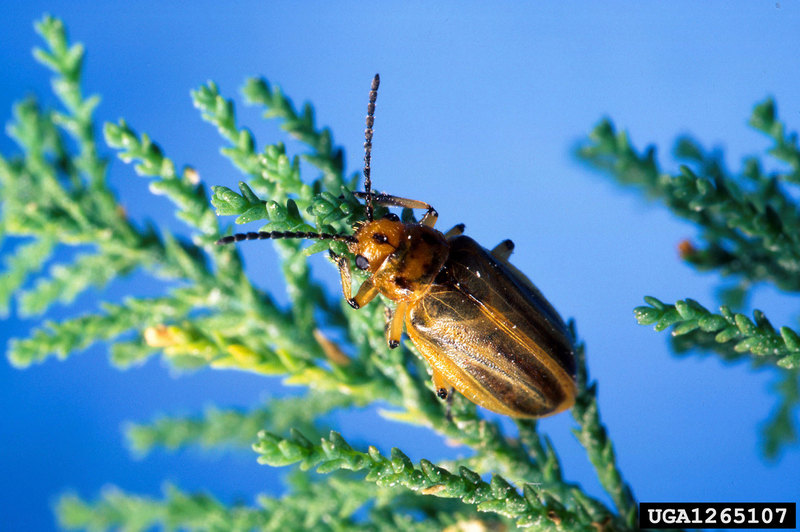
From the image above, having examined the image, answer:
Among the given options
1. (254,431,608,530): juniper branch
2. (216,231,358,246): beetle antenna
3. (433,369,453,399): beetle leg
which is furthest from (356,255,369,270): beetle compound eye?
(254,431,608,530): juniper branch

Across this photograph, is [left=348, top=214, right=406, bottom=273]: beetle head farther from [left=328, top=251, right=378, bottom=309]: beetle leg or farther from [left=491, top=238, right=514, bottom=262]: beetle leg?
[left=491, top=238, right=514, bottom=262]: beetle leg

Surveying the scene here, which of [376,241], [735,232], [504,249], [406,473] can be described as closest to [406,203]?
[376,241]

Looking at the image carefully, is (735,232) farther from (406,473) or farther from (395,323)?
(406,473)

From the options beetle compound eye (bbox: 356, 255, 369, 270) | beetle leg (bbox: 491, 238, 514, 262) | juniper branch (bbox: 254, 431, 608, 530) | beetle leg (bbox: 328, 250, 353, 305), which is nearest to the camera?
juniper branch (bbox: 254, 431, 608, 530)

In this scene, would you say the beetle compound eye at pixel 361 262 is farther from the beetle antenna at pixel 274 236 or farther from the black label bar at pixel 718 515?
the black label bar at pixel 718 515

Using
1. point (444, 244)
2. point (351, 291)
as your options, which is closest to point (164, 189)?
point (351, 291)

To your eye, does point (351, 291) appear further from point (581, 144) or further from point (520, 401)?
point (581, 144)
